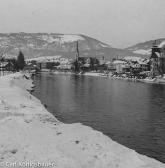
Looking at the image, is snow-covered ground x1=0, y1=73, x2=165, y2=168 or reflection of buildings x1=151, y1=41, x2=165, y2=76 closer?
snow-covered ground x1=0, y1=73, x2=165, y2=168

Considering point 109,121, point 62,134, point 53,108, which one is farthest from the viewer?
point 53,108

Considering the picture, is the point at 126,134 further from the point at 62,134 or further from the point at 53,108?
the point at 53,108

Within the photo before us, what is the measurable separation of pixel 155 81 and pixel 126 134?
8890 centimetres

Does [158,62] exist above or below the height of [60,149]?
above

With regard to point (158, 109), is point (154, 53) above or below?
above

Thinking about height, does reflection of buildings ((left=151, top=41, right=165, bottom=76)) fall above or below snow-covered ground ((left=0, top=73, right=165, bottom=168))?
above

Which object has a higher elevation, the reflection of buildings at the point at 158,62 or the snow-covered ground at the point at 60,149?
the reflection of buildings at the point at 158,62

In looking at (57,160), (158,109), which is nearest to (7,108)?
(57,160)

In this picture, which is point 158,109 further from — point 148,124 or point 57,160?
point 57,160

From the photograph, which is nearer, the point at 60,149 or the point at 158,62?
the point at 60,149

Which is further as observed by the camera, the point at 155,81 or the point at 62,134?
the point at 155,81

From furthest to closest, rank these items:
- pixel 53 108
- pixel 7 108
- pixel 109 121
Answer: pixel 53 108 < pixel 109 121 < pixel 7 108

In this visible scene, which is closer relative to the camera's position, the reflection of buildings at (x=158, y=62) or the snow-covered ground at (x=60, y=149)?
the snow-covered ground at (x=60, y=149)

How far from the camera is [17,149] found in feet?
59.9
